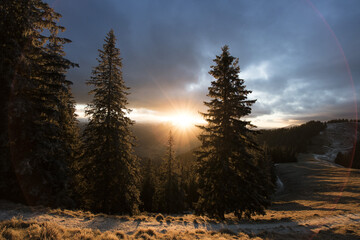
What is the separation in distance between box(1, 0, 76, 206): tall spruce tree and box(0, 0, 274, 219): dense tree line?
0.16ft

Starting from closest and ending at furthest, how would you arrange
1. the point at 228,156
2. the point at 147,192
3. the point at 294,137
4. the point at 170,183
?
the point at 228,156
the point at 170,183
the point at 147,192
the point at 294,137

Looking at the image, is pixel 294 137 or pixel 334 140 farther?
pixel 334 140

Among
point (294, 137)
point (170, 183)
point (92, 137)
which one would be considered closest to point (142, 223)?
point (92, 137)

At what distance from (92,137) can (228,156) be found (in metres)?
12.2

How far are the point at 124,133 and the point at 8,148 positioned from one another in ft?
24.6

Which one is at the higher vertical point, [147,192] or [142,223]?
[142,223]

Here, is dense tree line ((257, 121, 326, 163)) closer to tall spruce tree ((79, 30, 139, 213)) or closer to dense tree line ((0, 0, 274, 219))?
dense tree line ((0, 0, 274, 219))

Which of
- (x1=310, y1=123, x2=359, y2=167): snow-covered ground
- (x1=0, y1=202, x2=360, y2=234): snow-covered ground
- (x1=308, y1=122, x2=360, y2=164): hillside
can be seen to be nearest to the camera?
(x1=0, y1=202, x2=360, y2=234): snow-covered ground

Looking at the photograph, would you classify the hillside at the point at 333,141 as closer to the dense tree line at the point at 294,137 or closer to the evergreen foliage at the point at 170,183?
the dense tree line at the point at 294,137

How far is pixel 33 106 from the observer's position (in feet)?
34.0

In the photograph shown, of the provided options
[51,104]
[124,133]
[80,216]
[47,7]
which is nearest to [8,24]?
[47,7]

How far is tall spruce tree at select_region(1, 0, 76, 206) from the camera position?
9.37 meters

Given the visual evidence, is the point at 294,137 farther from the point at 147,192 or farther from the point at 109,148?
the point at 109,148

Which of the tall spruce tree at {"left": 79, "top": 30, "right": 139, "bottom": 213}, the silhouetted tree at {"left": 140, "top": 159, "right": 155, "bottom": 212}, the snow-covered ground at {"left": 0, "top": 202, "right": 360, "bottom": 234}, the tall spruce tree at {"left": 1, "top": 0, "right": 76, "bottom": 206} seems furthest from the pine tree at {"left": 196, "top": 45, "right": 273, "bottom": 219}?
the silhouetted tree at {"left": 140, "top": 159, "right": 155, "bottom": 212}
